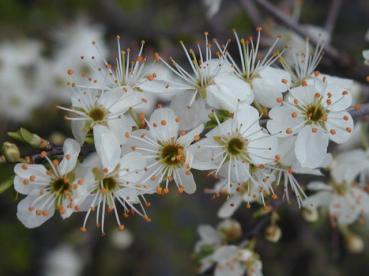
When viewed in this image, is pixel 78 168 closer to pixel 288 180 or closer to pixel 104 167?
pixel 104 167

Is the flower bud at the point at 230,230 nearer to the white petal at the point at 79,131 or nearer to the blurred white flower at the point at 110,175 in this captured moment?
the blurred white flower at the point at 110,175

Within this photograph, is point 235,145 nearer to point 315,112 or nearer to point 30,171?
point 315,112

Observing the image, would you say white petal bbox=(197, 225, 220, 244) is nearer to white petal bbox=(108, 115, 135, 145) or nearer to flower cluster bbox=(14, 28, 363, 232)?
flower cluster bbox=(14, 28, 363, 232)

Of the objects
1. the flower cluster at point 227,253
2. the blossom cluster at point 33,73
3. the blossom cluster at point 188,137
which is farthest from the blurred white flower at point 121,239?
the blossom cluster at point 188,137

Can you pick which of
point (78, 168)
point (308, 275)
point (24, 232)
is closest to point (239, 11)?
point (308, 275)

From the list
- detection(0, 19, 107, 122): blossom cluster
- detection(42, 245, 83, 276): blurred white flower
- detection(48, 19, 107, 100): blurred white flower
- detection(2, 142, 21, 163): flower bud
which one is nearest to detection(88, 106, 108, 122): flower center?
detection(2, 142, 21, 163): flower bud
